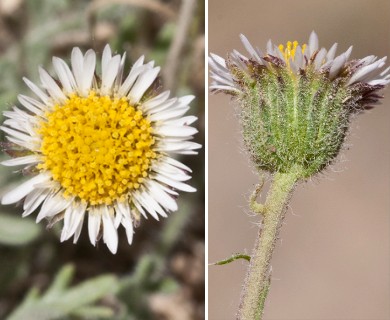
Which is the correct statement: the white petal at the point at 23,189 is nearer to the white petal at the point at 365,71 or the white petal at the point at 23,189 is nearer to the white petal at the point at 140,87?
the white petal at the point at 140,87

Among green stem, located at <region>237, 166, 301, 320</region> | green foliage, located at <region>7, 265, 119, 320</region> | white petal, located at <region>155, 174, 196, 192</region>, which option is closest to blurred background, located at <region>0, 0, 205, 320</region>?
green foliage, located at <region>7, 265, 119, 320</region>

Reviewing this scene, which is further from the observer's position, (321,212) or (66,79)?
(321,212)

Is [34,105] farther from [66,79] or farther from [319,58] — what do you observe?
[319,58]

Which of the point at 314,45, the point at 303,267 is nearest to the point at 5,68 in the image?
the point at 314,45

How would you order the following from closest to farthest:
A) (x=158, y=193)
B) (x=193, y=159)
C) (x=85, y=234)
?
(x=158, y=193)
(x=85, y=234)
(x=193, y=159)

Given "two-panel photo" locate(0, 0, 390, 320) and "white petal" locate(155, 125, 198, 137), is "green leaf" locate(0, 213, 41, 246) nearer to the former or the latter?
"two-panel photo" locate(0, 0, 390, 320)

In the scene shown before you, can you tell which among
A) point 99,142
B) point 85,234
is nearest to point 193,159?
point 85,234

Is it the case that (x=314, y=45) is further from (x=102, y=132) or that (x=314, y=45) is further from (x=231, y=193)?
(x=231, y=193)
